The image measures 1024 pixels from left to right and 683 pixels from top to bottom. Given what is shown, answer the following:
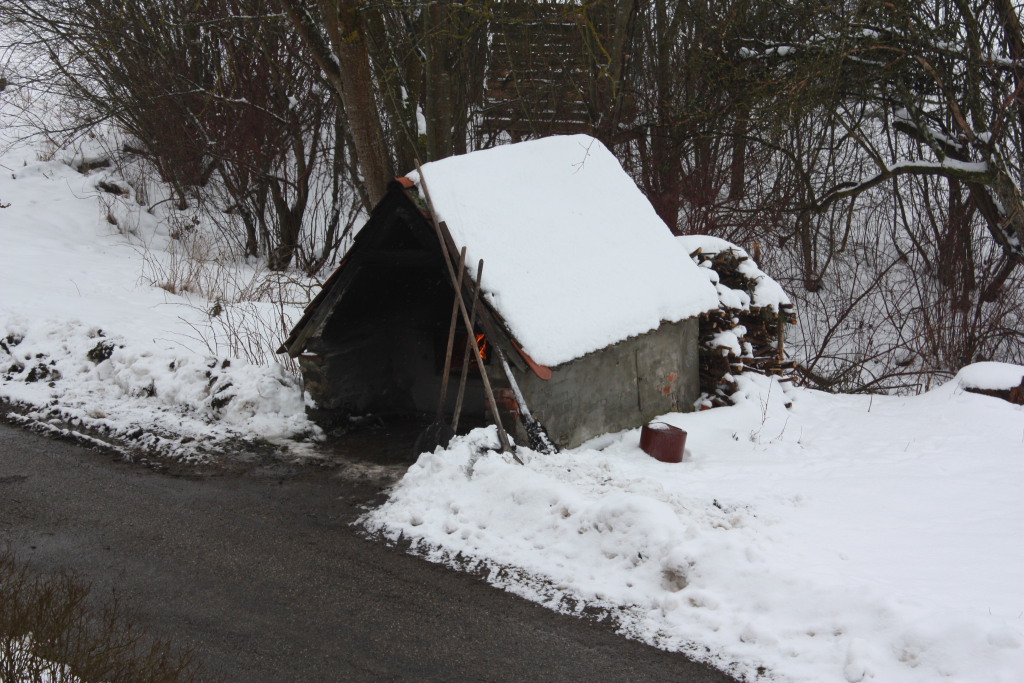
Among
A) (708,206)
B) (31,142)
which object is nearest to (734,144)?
(708,206)

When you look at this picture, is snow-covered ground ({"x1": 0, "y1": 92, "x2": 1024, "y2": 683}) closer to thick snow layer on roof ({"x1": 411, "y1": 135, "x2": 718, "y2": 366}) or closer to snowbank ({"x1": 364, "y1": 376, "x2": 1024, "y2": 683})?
snowbank ({"x1": 364, "y1": 376, "x2": 1024, "y2": 683})

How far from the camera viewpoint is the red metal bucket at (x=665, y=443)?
656cm

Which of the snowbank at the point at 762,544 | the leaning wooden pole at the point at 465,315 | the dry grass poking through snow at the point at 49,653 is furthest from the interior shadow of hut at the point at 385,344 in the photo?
the dry grass poking through snow at the point at 49,653

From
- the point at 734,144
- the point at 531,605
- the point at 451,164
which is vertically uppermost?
the point at 734,144

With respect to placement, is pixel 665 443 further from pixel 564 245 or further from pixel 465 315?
pixel 465 315

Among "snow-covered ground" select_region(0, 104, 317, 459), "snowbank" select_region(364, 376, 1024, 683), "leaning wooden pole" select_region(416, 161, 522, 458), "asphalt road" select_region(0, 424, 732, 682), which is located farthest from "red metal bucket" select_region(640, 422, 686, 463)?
"snow-covered ground" select_region(0, 104, 317, 459)

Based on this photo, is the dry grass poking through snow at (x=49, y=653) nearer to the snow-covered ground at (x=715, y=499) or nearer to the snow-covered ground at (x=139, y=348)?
the snow-covered ground at (x=715, y=499)

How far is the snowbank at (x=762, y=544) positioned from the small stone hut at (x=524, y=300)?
1.99ft

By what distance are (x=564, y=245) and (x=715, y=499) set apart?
9.01 feet

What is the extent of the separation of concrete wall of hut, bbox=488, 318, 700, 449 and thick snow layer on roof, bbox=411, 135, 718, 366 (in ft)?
0.79

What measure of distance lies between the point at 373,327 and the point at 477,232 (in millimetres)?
1773

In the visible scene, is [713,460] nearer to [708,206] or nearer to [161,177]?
[708,206]

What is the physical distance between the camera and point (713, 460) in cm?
679

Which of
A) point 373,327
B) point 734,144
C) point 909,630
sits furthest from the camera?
point 734,144
